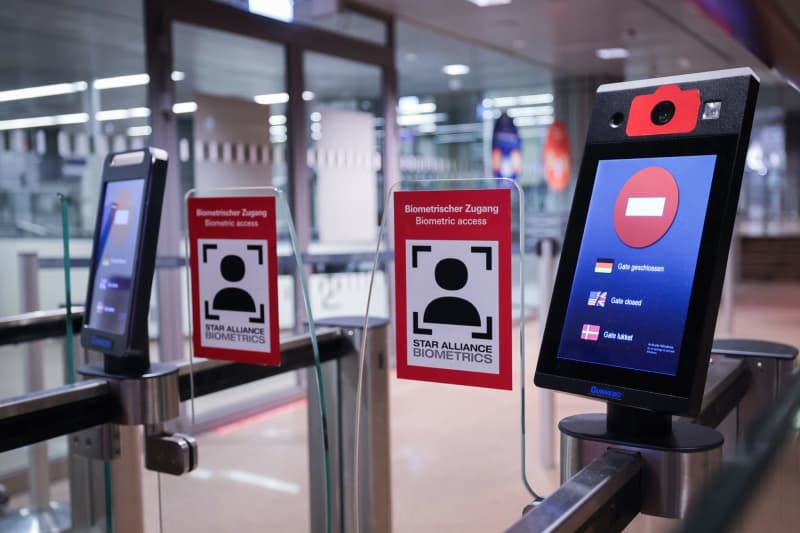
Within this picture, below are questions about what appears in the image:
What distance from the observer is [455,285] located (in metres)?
1.03

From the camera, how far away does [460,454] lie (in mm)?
3258

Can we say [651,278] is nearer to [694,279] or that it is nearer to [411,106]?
[694,279]

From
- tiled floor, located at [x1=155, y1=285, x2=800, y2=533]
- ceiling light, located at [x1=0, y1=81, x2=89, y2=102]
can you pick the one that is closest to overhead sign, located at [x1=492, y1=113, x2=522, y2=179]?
tiled floor, located at [x1=155, y1=285, x2=800, y2=533]

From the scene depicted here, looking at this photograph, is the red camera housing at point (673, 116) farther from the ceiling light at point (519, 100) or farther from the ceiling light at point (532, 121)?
the ceiling light at point (532, 121)

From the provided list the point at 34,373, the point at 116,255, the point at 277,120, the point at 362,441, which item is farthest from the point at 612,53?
the point at 116,255

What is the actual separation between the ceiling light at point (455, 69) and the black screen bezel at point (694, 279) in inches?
274

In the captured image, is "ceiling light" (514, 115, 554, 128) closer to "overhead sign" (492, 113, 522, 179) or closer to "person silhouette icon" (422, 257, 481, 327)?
"overhead sign" (492, 113, 522, 179)

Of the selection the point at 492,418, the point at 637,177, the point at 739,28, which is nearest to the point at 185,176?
the point at 492,418

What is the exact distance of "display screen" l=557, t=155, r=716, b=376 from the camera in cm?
87

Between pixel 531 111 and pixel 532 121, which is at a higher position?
pixel 531 111

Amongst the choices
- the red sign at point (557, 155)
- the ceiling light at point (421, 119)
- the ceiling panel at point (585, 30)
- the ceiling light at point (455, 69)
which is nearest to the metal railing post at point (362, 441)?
the ceiling panel at point (585, 30)

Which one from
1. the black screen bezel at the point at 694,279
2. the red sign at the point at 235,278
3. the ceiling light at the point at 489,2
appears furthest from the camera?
the ceiling light at the point at 489,2

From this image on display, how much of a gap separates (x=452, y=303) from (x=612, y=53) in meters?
7.38

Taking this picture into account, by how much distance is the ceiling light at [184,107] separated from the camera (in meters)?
4.07
